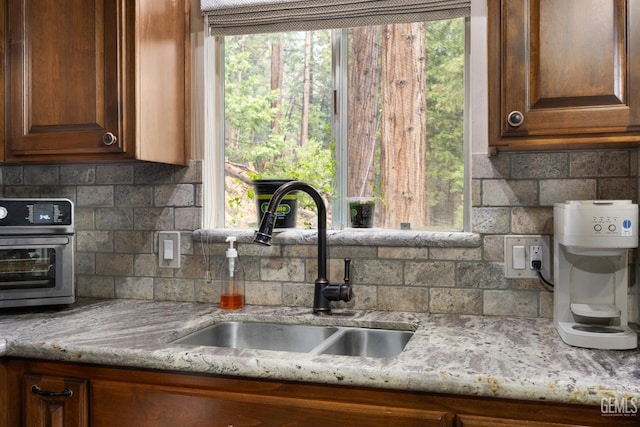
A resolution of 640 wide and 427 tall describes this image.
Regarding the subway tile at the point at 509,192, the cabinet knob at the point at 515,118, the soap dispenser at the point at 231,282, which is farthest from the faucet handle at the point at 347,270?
the cabinet knob at the point at 515,118

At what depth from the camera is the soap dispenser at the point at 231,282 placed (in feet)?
6.71

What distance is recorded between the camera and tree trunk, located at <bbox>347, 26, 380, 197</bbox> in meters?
2.14

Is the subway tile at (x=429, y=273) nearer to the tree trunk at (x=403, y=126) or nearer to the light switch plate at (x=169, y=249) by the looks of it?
the tree trunk at (x=403, y=126)

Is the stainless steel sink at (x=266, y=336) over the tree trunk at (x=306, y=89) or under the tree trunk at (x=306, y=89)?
under

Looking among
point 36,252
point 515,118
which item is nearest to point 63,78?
point 36,252

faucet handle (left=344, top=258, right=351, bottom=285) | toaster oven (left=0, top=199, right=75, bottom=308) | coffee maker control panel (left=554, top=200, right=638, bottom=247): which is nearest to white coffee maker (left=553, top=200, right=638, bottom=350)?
coffee maker control panel (left=554, top=200, right=638, bottom=247)

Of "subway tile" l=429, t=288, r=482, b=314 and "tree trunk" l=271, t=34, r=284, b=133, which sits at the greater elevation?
"tree trunk" l=271, t=34, r=284, b=133

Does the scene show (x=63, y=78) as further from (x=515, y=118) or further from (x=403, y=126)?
(x=515, y=118)

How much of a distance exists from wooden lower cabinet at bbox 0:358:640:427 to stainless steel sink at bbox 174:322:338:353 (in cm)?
38

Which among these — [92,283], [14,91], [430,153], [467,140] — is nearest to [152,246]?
[92,283]

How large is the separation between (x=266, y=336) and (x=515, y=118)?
1.07 m

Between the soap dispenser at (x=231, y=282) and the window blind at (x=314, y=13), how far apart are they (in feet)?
2.74

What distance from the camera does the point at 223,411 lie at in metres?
1.42

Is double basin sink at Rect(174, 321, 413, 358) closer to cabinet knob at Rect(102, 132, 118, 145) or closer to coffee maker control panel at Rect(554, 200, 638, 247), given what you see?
coffee maker control panel at Rect(554, 200, 638, 247)
